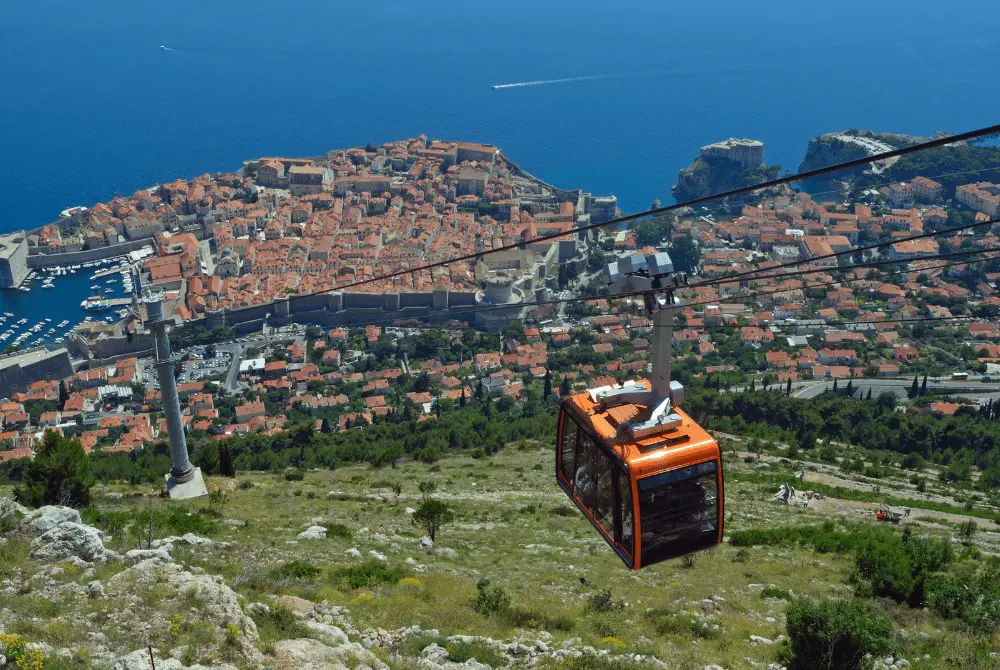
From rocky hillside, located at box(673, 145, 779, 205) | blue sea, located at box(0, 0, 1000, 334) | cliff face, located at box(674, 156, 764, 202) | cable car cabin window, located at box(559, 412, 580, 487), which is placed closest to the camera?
cable car cabin window, located at box(559, 412, 580, 487)

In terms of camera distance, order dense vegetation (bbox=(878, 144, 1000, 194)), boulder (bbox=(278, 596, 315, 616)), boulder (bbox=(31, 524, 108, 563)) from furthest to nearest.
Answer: dense vegetation (bbox=(878, 144, 1000, 194)) < boulder (bbox=(31, 524, 108, 563)) < boulder (bbox=(278, 596, 315, 616))

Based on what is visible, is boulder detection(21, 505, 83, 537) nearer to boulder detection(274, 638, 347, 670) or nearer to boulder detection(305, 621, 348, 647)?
boulder detection(305, 621, 348, 647)

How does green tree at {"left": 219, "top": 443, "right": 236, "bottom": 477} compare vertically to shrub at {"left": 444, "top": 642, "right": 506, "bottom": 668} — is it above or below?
below

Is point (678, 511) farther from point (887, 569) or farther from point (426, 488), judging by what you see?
point (426, 488)

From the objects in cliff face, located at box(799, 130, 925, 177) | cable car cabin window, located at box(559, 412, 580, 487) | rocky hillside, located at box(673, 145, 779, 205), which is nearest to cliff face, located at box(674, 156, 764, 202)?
rocky hillside, located at box(673, 145, 779, 205)

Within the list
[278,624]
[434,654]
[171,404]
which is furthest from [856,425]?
[278,624]

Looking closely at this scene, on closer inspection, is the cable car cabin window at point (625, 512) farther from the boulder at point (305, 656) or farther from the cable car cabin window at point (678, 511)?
the boulder at point (305, 656)
